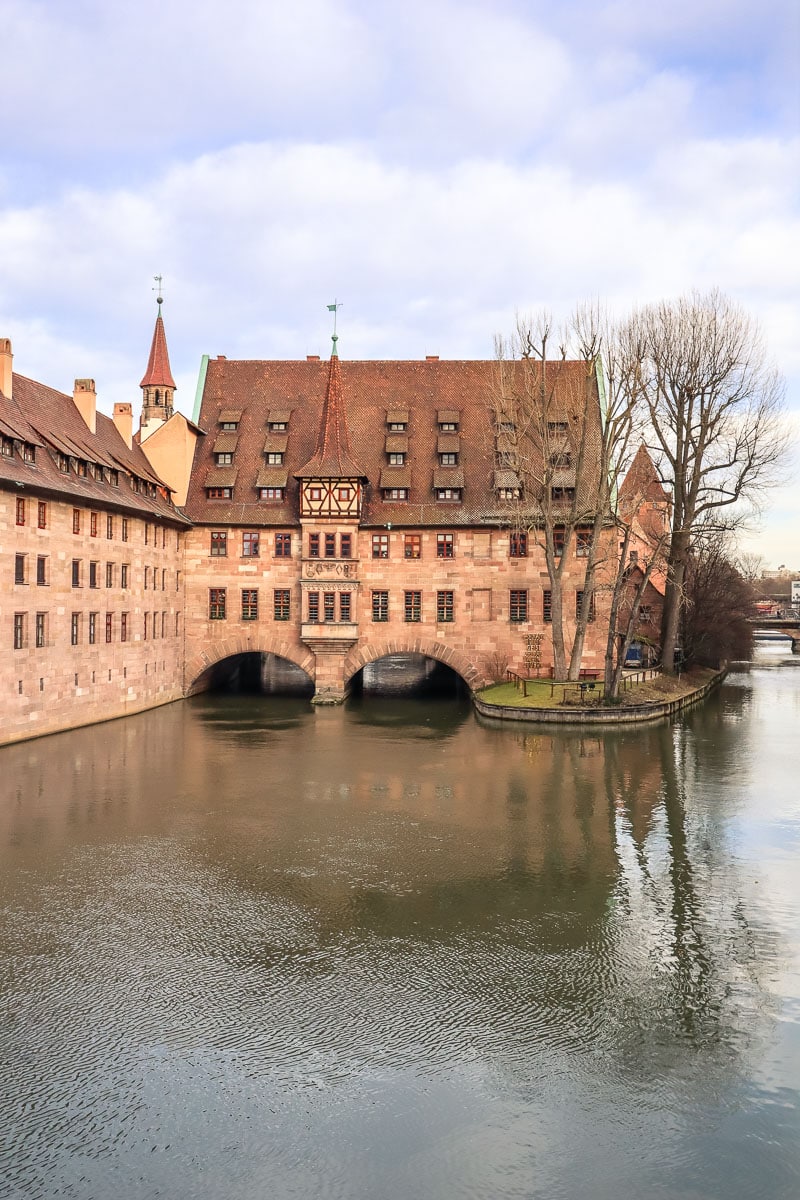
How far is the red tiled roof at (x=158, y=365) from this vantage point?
47781 mm

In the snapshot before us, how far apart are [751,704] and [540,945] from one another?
34990 millimetres

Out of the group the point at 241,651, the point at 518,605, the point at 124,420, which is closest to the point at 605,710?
the point at 518,605

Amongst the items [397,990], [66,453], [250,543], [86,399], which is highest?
[86,399]

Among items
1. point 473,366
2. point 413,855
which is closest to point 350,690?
point 473,366

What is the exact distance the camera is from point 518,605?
4381 centimetres

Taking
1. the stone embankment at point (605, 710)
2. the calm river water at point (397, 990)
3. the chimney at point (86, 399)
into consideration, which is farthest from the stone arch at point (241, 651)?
the calm river water at point (397, 990)

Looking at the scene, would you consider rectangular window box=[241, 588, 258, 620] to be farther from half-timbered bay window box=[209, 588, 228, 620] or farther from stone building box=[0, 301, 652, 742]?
half-timbered bay window box=[209, 588, 228, 620]

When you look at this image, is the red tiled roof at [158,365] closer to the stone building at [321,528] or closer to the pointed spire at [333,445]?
the stone building at [321,528]

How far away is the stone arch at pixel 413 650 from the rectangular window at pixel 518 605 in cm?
299

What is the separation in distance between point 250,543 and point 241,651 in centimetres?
516

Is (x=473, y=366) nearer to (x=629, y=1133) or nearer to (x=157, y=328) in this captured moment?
(x=157, y=328)

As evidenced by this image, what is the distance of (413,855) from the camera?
61.3 ft

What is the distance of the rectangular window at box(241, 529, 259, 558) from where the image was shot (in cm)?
4447

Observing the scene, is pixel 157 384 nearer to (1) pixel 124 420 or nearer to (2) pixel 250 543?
(1) pixel 124 420
